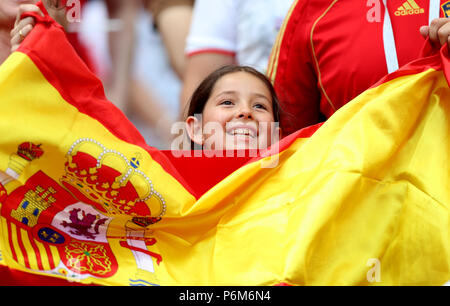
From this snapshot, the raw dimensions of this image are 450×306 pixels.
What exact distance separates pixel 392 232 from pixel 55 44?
724mm

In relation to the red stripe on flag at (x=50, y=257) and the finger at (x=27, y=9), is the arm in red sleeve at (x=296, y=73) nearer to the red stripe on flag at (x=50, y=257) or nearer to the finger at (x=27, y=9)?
the finger at (x=27, y=9)

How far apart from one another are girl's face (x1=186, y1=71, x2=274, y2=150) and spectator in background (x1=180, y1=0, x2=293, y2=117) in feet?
0.94

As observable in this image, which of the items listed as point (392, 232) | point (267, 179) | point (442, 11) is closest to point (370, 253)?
point (392, 232)

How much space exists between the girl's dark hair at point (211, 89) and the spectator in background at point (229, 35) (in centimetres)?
21

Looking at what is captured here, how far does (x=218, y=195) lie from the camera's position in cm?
124

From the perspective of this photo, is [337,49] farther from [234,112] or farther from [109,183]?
[109,183]

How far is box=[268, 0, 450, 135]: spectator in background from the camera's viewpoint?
4.94ft

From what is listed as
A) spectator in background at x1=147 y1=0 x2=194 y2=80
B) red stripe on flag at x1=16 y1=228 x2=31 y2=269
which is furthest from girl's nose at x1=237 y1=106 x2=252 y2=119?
spectator in background at x1=147 y1=0 x2=194 y2=80

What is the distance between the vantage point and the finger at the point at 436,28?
52.2 inches

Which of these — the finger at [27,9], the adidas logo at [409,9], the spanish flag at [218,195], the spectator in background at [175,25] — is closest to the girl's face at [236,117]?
the spanish flag at [218,195]

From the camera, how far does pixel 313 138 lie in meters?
1.28
